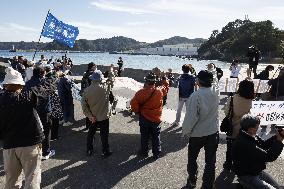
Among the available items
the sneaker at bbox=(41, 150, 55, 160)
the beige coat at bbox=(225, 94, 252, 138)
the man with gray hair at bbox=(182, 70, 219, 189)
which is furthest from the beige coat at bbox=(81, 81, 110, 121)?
the beige coat at bbox=(225, 94, 252, 138)

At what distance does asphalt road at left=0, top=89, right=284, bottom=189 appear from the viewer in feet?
22.7

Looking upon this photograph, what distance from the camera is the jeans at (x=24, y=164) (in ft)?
17.7

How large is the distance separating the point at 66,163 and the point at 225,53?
134 m

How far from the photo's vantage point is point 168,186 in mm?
6797

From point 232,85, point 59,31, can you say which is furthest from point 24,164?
point 232,85

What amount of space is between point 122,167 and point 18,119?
9.82ft

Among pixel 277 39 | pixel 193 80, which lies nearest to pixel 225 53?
pixel 277 39

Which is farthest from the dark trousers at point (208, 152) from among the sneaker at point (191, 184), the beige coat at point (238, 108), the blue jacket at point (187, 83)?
the blue jacket at point (187, 83)

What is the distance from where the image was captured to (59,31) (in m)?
11.8

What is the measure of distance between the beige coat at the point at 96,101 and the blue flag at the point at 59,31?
160 inches

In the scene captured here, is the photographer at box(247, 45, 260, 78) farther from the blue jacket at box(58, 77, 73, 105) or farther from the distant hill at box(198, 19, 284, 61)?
the distant hill at box(198, 19, 284, 61)

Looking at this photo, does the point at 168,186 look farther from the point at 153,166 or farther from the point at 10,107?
the point at 10,107

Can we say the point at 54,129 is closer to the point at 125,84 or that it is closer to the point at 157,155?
the point at 157,155

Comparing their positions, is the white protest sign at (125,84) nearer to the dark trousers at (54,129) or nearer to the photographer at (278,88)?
the dark trousers at (54,129)
